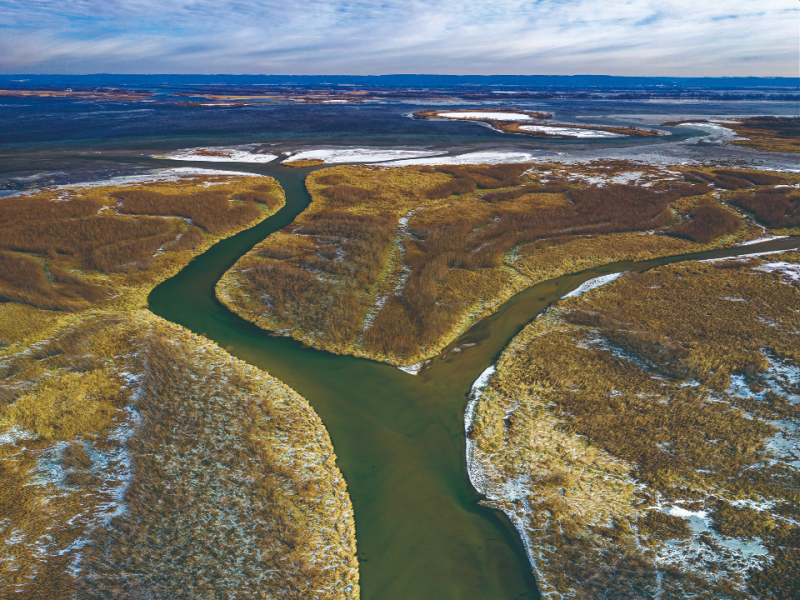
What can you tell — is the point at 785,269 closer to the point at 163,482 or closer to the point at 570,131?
the point at 163,482

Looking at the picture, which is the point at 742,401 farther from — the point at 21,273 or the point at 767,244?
the point at 21,273

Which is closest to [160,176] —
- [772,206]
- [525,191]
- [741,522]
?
[525,191]

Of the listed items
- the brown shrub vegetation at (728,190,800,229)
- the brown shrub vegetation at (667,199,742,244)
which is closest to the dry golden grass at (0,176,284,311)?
the brown shrub vegetation at (667,199,742,244)

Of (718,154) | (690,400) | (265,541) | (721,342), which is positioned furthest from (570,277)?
(718,154)

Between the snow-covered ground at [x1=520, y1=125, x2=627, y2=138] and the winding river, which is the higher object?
the snow-covered ground at [x1=520, y1=125, x2=627, y2=138]

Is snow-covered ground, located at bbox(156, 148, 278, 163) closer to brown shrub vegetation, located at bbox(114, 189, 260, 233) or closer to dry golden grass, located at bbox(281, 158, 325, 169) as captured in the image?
dry golden grass, located at bbox(281, 158, 325, 169)

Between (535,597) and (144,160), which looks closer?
(535,597)
